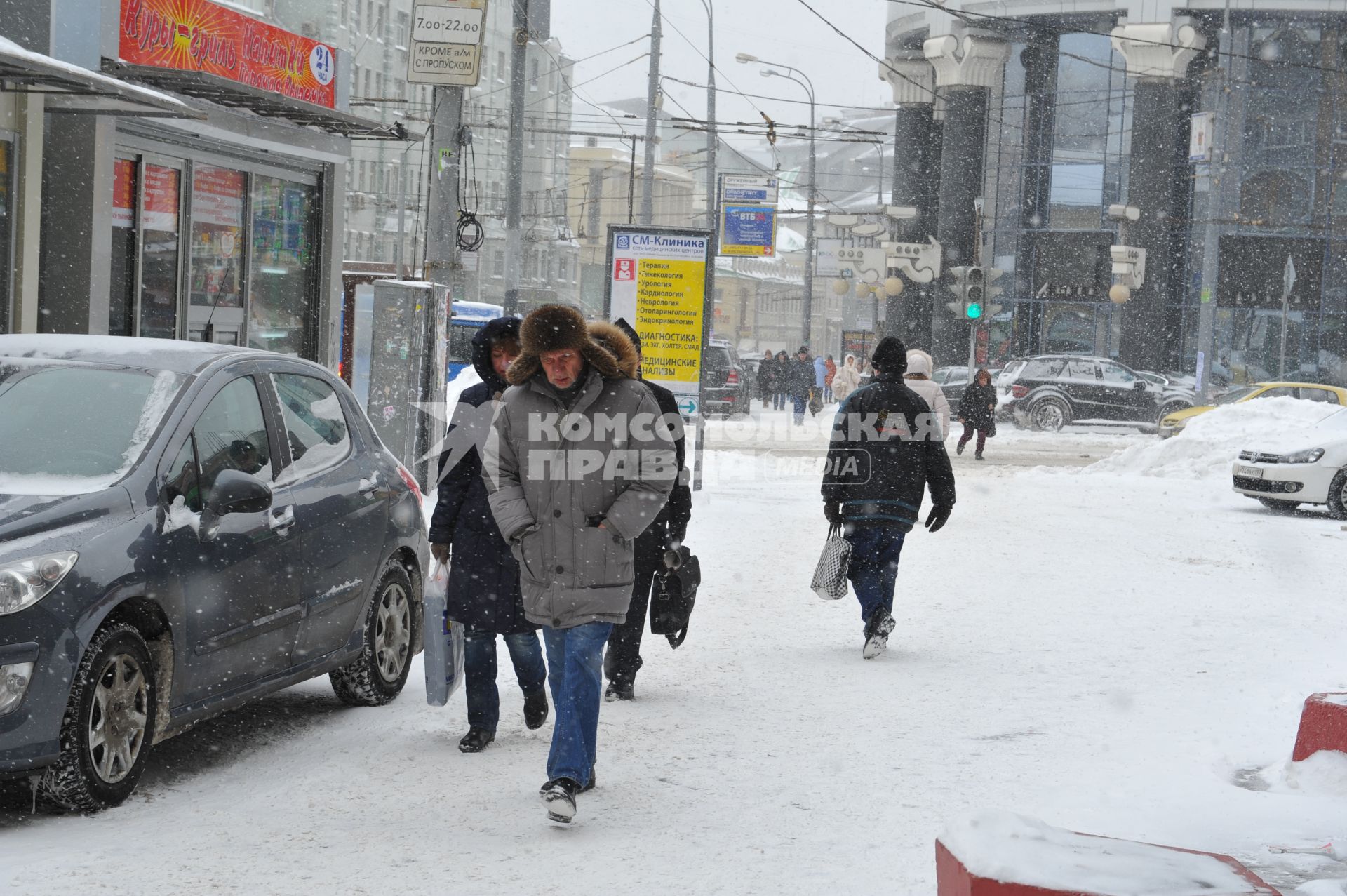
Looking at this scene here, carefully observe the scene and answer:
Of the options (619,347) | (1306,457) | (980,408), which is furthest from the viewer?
(980,408)

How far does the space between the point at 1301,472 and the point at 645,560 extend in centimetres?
1309

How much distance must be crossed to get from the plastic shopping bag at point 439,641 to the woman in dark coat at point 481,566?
125mm

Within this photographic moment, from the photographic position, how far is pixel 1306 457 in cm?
1838

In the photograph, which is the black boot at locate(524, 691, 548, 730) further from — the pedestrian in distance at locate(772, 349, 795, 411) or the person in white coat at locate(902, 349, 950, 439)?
the pedestrian in distance at locate(772, 349, 795, 411)

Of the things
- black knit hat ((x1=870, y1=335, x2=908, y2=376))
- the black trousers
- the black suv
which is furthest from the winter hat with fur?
the black suv

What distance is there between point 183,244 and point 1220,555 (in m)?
9.87

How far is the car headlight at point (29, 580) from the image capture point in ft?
16.2

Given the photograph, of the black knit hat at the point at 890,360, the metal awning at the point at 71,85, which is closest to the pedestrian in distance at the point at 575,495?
the black knit hat at the point at 890,360

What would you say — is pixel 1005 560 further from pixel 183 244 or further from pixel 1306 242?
pixel 1306 242

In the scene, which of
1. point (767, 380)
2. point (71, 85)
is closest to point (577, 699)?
point (71, 85)

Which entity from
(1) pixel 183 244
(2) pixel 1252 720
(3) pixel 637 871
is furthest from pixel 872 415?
(1) pixel 183 244

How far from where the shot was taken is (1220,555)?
46.8 ft

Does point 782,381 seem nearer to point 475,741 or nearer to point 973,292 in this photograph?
point 973,292

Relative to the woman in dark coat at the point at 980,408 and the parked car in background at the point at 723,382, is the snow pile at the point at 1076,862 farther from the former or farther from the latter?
the parked car in background at the point at 723,382
